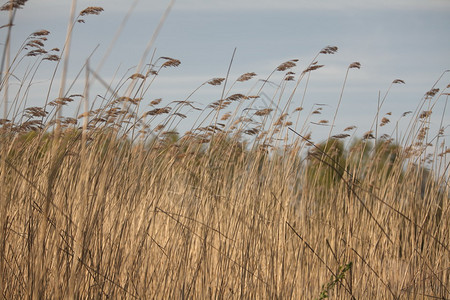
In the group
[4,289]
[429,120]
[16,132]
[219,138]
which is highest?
[429,120]

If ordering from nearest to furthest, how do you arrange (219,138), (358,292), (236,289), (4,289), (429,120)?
1. (4,289)
2. (236,289)
3. (358,292)
4. (219,138)
5. (429,120)

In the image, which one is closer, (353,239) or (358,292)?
(358,292)

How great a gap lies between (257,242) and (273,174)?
58cm

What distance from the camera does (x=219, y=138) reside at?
348 centimetres

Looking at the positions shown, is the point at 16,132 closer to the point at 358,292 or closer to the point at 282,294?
the point at 282,294

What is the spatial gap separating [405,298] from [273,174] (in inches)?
48.5

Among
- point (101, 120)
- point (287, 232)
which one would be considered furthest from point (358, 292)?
point (101, 120)

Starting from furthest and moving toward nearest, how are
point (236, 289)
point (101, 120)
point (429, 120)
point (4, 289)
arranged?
point (429, 120)
point (236, 289)
point (101, 120)
point (4, 289)

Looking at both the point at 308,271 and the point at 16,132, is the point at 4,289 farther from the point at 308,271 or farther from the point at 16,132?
the point at 308,271

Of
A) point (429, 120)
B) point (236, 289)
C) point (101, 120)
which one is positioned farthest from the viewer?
point (429, 120)

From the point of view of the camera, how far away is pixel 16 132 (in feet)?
10.3

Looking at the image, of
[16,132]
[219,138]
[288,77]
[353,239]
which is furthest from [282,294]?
[16,132]

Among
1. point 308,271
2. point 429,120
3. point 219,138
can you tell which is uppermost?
point 429,120

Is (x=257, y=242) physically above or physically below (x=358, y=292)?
above
